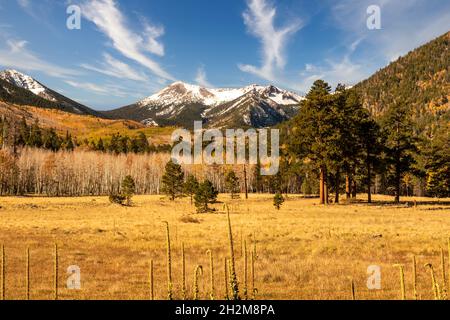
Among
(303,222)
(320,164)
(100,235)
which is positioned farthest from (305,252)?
(320,164)

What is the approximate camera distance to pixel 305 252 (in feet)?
68.0

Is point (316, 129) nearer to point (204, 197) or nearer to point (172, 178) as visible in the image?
point (204, 197)

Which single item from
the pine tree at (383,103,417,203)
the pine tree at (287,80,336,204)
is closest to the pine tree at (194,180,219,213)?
the pine tree at (287,80,336,204)

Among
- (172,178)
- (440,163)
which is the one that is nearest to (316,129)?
(172,178)

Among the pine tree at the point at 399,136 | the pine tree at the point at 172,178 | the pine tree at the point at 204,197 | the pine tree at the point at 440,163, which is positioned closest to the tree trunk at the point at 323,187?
the pine tree at the point at 399,136

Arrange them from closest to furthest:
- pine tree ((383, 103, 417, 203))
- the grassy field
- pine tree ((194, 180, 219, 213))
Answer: the grassy field < pine tree ((194, 180, 219, 213)) < pine tree ((383, 103, 417, 203))

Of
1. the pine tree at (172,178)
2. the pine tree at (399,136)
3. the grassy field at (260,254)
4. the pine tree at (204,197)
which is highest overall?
the pine tree at (399,136)

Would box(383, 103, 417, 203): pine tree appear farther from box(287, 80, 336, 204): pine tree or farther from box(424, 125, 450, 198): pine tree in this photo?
box(424, 125, 450, 198): pine tree

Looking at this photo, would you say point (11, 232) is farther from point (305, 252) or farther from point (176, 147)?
point (176, 147)

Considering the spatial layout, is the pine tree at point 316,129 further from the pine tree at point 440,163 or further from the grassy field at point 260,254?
the pine tree at point 440,163

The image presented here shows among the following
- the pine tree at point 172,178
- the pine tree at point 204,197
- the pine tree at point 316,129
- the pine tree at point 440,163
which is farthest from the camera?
the pine tree at point 440,163

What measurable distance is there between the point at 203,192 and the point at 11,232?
24.2 m
